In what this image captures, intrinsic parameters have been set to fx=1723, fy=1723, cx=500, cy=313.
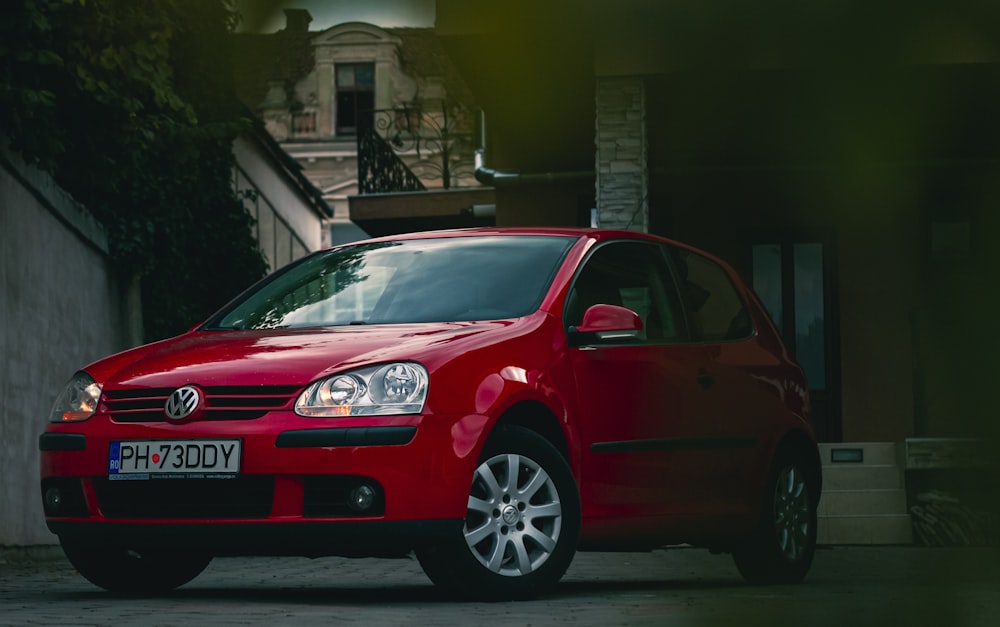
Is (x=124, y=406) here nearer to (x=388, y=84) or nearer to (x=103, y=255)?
(x=388, y=84)

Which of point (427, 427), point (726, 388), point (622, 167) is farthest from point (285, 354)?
point (622, 167)

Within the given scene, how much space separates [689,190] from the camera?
16891mm

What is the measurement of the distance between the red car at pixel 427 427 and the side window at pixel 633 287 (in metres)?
0.01

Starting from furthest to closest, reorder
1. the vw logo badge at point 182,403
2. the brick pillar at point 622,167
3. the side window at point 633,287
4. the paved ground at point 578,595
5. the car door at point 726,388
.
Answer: the brick pillar at point 622,167 < the car door at point 726,388 < the side window at point 633,287 < the vw logo badge at point 182,403 < the paved ground at point 578,595

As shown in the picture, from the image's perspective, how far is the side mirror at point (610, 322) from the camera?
6453 millimetres

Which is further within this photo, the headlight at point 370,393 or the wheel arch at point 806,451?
the wheel arch at point 806,451

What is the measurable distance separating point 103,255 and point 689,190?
19.2 ft

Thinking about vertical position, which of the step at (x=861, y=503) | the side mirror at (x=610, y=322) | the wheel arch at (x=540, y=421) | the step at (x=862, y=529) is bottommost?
the step at (x=862, y=529)

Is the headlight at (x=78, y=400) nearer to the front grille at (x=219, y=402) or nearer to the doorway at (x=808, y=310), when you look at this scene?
the front grille at (x=219, y=402)

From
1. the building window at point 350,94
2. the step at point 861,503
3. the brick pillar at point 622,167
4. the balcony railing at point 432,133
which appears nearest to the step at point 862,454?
the step at point 861,503

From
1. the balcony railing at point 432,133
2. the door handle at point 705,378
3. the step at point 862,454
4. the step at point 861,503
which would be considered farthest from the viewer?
the step at point 862,454

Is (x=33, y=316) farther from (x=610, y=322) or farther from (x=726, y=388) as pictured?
(x=610, y=322)

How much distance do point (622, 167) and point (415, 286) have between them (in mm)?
5794

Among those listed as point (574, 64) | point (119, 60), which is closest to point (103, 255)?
point (119, 60)
